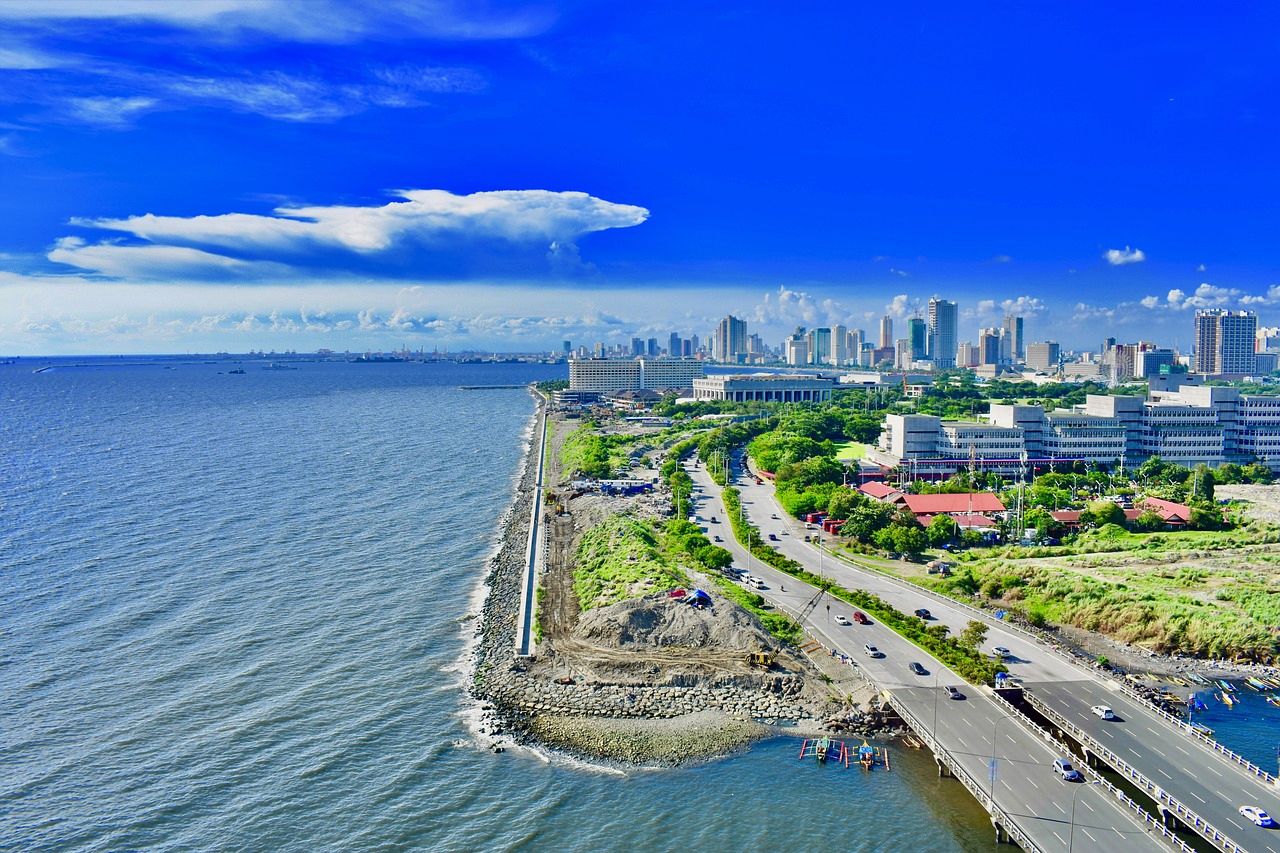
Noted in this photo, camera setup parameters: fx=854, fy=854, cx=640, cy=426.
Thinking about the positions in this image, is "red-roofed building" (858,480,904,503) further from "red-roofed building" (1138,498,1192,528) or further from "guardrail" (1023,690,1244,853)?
"guardrail" (1023,690,1244,853)

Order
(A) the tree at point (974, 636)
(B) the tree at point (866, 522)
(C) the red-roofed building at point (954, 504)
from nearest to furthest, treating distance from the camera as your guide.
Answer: (A) the tree at point (974, 636) < (B) the tree at point (866, 522) < (C) the red-roofed building at point (954, 504)

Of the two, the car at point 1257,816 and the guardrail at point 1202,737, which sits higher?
the guardrail at point 1202,737

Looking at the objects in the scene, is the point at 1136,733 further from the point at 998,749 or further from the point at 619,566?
the point at 619,566

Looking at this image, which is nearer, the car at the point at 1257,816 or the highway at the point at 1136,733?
the car at the point at 1257,816

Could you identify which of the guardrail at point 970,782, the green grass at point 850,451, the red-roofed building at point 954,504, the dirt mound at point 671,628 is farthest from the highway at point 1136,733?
the green grass at point 850,451

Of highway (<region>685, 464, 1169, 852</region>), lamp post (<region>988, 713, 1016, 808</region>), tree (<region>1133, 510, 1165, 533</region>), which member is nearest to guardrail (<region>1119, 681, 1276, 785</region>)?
highway (<region>685, 464, 1169, 852</region>)

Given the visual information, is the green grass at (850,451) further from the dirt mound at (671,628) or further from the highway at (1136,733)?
the dirt mound at (671,628)
